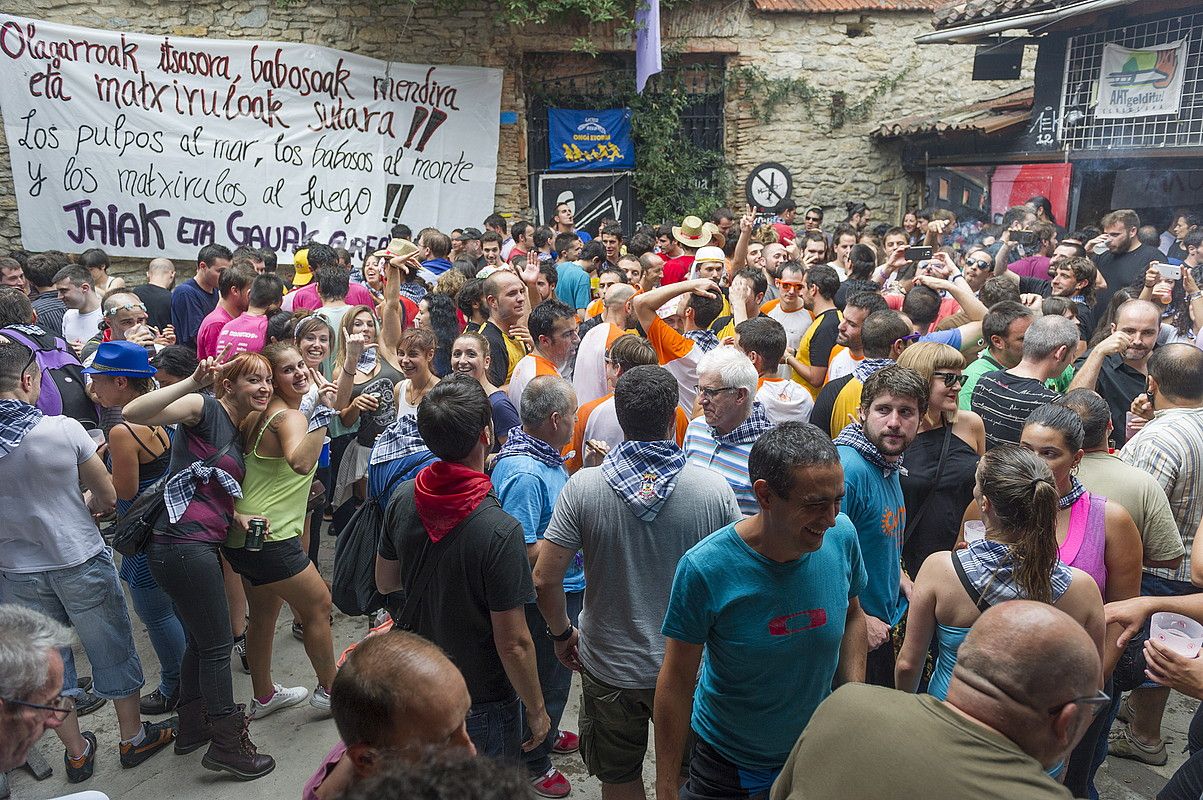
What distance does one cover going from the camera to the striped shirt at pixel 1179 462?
12.4ft

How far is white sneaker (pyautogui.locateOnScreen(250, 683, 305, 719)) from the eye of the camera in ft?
14.6

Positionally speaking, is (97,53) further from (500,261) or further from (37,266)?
(500,261)

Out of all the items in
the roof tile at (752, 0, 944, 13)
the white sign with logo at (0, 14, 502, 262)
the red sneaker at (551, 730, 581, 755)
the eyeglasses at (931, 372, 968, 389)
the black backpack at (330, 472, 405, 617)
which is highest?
the roof tile at (752, 0, 944, 13)

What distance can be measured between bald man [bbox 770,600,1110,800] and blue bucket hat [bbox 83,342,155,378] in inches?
135

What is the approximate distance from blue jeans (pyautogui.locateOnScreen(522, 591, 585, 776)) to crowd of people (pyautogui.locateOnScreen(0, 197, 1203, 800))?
18mm

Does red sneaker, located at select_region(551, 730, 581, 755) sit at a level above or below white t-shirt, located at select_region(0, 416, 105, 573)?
below

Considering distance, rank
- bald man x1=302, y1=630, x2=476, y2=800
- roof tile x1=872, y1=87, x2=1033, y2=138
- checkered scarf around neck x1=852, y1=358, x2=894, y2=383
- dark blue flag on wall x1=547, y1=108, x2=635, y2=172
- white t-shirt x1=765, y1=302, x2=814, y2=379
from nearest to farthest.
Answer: bald man x1=302, y1=630, x2=476, y2=800, checkered scarf around neck x1=852, y1=358, x2=894, y2=383, white t-shirt x1=765, y1=302, x2=814, y2=379, roof tile x1=872, y1=87, x2=1033, y2=138, dark blue flag on wall x1=547, y1=108, x2=635, y2=172

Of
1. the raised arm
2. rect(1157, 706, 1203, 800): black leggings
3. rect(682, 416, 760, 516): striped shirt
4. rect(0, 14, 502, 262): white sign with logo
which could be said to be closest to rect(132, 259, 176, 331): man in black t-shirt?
the raised arm

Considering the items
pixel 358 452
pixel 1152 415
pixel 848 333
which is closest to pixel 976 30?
pixel 848 333

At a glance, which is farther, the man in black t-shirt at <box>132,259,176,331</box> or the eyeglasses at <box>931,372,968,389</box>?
the man in black t-shirt at <box>132,259,176,331</box>

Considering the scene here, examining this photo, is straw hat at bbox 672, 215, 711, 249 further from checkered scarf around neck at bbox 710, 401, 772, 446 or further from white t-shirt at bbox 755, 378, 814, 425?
checkered scarf around neck at bbox 710, 401, 772, 446

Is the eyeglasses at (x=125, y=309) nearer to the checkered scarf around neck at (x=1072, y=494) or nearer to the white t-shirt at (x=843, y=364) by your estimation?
the white t-shirt at (x=843, y=364)

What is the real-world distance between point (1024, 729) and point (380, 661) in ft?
4.31

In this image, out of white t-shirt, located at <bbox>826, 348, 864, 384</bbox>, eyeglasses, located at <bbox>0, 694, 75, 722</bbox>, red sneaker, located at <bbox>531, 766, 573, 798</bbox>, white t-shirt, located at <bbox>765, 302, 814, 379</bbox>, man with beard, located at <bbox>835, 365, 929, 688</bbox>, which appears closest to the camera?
eyeglasses, located at <bbox>0, 694, 75, 722</bbox>
